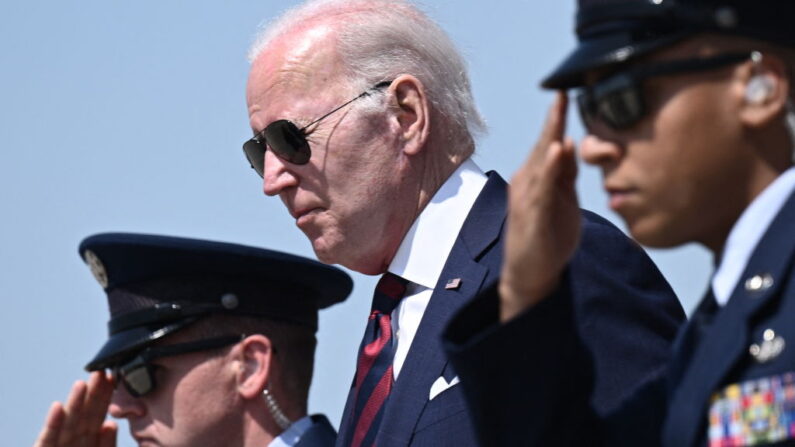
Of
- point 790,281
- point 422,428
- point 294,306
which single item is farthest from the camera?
point 294,306

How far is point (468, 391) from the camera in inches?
115

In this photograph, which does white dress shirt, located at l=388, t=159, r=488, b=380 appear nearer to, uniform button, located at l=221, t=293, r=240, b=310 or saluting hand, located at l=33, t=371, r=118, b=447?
uniform button, located at l=221, t=293, r=240, b=310

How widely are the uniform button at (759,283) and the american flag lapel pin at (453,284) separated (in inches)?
64.2

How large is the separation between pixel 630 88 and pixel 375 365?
1857 mm

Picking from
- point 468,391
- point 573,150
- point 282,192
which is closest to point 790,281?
point 573,150

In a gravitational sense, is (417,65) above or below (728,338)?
above

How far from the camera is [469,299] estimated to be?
139 inches

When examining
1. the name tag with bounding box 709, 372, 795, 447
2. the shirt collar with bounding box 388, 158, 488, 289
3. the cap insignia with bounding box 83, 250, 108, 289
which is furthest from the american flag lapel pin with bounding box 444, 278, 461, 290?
the cap insignia with bounding box 83, 250, 108, 289

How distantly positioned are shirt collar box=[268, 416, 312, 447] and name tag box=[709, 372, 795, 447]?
2.68 meters

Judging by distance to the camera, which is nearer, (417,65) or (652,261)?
(652,261)

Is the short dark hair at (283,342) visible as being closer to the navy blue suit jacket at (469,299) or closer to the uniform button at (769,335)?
the navy blue suit jacket at (469,299)

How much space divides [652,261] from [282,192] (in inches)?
47.7

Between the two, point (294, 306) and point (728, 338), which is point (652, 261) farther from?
point (294, 306)

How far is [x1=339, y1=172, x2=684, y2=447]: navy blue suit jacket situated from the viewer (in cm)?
369
